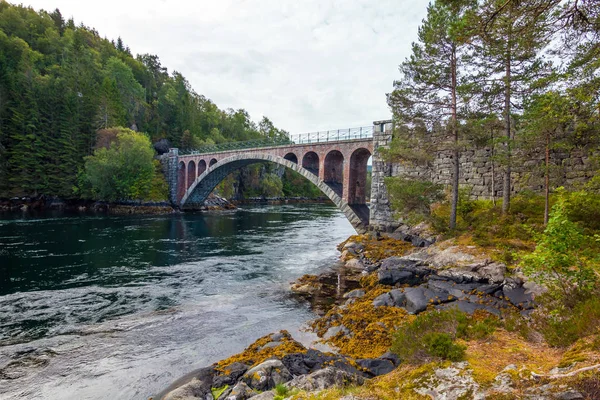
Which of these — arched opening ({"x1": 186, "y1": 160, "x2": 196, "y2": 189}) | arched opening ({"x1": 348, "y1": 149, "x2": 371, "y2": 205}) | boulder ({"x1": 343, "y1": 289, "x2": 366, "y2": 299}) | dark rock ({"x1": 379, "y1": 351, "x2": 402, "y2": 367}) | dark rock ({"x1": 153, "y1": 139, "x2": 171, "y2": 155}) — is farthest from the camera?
dark rock ({"x1": 153, "y1": 139, "x2": 171, "y2": 155})

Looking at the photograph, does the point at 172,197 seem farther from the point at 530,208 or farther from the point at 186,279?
the point at 530,208

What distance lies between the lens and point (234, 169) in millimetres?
48250

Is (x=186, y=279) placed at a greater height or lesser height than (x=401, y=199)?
lesser

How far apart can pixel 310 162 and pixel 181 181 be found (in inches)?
1206

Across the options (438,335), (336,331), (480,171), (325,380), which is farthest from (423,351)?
(480,171)

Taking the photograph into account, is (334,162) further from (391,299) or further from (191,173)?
(191,173)

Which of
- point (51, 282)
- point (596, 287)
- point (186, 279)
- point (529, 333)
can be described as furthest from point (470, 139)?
point (51, 282)

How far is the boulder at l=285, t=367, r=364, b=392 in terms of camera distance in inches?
192

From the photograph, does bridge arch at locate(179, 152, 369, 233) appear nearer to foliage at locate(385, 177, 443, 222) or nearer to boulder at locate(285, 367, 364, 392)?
foliage at locate(385, 177, 443, 222)

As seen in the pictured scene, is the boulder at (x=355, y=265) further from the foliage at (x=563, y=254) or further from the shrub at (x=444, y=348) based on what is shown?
the shrub at (x=444, y=348)

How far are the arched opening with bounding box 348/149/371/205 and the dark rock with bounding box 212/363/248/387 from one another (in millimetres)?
19180

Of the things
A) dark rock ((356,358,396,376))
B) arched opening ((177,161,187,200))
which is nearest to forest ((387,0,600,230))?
dark rock ((356,358,396,376))

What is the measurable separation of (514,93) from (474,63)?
219 cm

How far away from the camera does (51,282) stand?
14.1 metres
